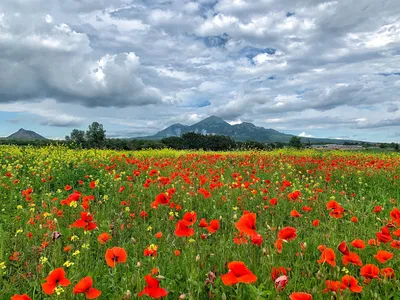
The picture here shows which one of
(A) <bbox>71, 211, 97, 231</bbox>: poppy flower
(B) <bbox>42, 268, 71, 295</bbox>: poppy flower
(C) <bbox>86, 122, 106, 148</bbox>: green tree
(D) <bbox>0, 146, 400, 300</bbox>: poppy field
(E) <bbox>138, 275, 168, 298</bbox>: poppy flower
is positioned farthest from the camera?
(C) <bbox>86, 122, 106, 148</bbox>: green tree

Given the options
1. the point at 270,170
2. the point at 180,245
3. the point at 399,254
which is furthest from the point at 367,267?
the point at 270,170

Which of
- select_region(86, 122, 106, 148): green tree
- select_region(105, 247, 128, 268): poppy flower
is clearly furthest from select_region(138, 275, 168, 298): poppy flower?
select_region(86, 122, 106, 148): green tree

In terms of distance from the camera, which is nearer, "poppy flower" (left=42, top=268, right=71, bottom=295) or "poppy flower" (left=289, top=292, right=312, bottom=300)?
"poppy flower" (left=289, top=292, right=312, bottom=300)

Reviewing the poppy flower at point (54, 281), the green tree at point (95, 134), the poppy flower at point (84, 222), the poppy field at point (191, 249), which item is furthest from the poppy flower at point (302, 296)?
the green tree at point (95, 134)

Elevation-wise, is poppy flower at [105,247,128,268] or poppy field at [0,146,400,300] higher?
poppy flower at [105,247,128,268]

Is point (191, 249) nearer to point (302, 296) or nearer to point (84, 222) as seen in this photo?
point (84, 222)

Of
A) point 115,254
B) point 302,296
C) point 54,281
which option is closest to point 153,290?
point 115,254

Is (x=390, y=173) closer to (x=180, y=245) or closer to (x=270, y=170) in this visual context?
(x=270, y=170)

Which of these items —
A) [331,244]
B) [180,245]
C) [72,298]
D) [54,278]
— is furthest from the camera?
[180,245]

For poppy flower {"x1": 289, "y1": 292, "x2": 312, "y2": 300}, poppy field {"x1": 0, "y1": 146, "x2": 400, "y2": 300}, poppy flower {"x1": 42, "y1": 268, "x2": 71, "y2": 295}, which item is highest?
poppy flower {"x1": 289, "y1": 292, "x2": 312, "y2": 300}

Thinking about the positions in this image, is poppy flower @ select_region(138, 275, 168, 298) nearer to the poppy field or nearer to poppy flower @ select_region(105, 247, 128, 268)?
the poppy field

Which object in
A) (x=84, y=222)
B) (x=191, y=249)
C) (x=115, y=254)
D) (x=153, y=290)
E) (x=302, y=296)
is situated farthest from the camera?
(x=191, y=249)

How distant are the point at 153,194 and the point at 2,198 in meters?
3.06

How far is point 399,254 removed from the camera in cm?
334
